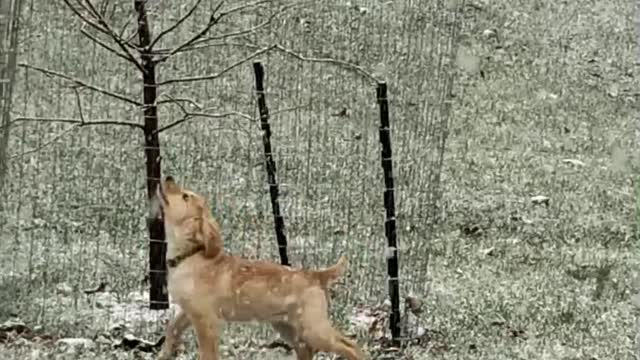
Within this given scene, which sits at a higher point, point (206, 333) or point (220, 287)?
point (220, 287)

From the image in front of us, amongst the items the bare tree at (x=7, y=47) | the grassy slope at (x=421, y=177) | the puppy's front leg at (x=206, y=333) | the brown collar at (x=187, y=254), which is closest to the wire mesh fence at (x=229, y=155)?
the grassy slope at (x=421, y=177)

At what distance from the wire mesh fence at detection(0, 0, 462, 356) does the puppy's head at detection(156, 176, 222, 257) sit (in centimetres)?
136

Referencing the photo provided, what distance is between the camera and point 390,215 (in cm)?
798

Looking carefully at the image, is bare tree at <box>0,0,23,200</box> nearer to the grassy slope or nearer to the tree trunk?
the tree trunk

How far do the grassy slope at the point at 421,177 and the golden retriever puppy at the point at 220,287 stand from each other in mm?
1704

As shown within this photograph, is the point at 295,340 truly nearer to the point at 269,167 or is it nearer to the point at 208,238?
the point at 208,238

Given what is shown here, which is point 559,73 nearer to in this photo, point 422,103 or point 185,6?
point 185,6

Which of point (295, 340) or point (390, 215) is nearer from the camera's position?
point (295, 340)

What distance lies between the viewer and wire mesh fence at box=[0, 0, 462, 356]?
8859mm

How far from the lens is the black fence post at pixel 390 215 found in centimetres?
796

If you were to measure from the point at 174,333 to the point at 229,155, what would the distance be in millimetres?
6504

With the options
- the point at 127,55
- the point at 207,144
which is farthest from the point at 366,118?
the point at 127,55

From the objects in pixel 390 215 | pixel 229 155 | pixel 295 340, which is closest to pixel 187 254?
pixel 295 340

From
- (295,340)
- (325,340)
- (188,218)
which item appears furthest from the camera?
(295,340)
